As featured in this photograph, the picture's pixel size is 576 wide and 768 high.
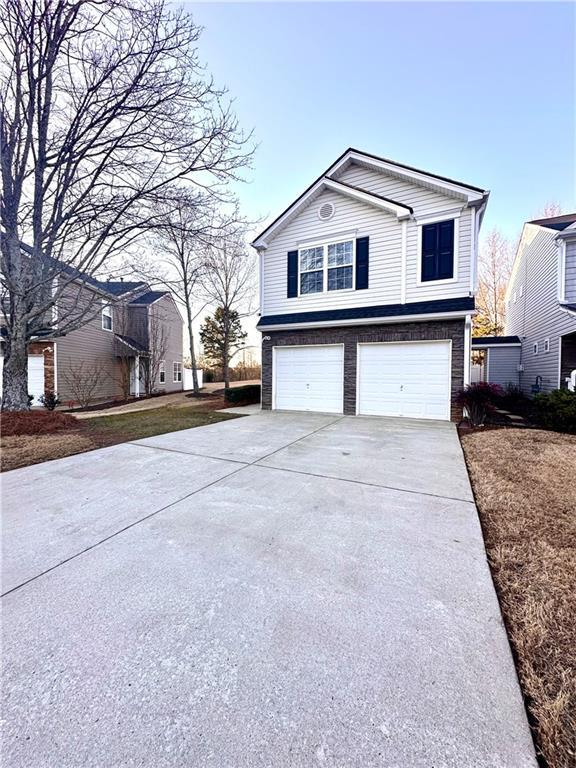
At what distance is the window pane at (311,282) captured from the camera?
414 inches

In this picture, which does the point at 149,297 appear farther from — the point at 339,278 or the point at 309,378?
the point at 339,278

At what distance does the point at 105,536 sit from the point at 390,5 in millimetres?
12265

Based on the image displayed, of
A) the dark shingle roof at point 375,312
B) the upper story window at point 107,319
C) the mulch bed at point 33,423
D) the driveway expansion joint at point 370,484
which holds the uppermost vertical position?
the upper story window at point 107,319

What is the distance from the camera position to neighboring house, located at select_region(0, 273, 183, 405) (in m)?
14.2

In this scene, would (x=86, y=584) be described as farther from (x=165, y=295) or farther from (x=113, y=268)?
(x=165, y=295)

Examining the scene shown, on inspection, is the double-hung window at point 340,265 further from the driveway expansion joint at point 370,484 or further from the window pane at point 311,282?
the driveway expansion joint at point 370,484

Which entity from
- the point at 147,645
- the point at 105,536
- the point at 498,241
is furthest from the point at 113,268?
the point at 498,241

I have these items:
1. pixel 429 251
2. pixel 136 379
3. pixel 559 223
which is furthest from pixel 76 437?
pixel 559 223

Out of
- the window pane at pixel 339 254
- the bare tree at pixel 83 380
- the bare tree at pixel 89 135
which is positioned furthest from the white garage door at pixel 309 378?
the bare tree at pixel 83 380

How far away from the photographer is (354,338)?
9789 millimetres

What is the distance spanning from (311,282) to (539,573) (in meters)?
Answer: 9.62

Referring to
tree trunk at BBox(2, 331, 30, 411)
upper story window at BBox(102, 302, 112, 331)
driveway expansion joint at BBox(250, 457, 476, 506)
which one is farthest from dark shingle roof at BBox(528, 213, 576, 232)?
upper story window at BBox(102, 302, 112, 331)

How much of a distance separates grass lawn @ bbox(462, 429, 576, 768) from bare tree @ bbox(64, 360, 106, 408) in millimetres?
15507

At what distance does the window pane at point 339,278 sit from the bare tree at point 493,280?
58.8 ft
